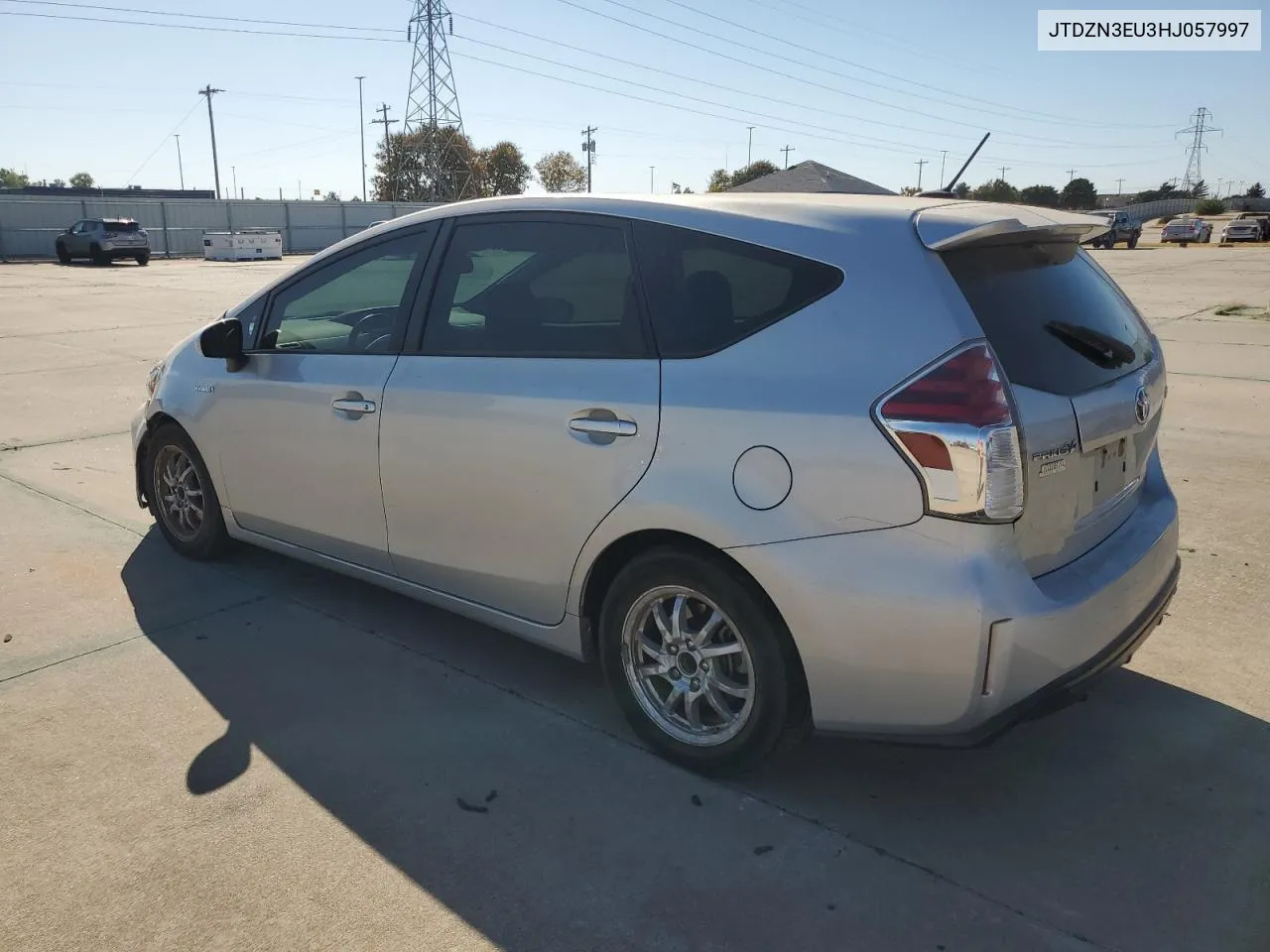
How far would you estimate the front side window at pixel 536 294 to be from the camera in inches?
126

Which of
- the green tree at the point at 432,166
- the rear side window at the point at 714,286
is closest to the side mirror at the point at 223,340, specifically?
the rear side window at the point at 714,286

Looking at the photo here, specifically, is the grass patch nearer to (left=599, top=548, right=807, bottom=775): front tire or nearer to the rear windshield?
the rear windshield

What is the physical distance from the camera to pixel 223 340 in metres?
4.27

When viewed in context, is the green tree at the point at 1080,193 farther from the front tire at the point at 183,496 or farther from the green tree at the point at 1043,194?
the front tire at the point at 183,496

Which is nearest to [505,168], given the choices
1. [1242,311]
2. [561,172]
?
[561,172]

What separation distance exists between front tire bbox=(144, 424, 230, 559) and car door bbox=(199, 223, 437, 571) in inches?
10.4

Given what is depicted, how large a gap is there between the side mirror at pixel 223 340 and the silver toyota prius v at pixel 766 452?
1.77ft

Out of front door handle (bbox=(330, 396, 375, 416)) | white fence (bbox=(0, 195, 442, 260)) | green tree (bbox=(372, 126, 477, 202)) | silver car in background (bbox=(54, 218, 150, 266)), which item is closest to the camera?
front door handle (bbox=(330, 396, 375, 416))

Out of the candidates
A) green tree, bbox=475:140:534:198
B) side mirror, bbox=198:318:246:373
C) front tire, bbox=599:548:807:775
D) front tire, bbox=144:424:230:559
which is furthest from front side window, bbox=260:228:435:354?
green tree, bbox=475:140:534:198

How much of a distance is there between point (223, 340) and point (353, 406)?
87 cm

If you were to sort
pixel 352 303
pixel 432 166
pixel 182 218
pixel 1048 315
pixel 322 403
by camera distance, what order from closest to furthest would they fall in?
1. pixel 1048 315
2. pixel 322 403
3. pixel 352 303
4. pixel 182 218
5. pixel 432 166

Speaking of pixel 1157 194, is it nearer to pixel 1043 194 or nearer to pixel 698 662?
pixel 1043 194

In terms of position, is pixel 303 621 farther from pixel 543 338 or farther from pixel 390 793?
pixel 543 338

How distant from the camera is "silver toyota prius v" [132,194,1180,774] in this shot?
2.56m
